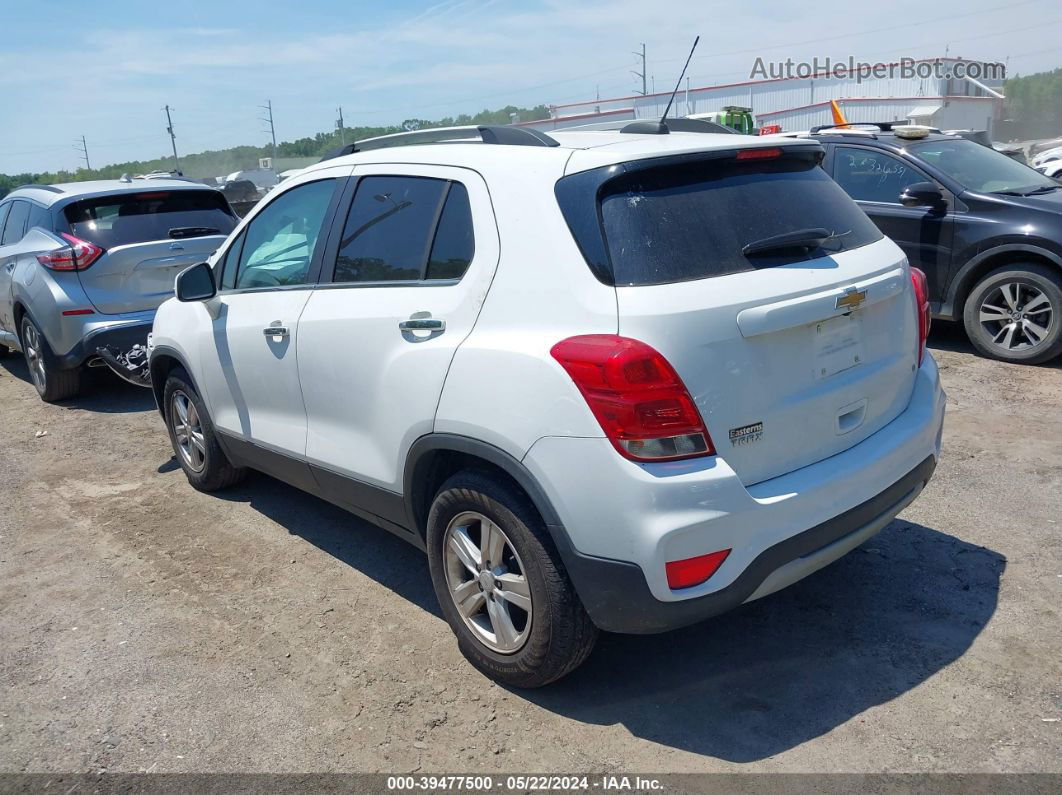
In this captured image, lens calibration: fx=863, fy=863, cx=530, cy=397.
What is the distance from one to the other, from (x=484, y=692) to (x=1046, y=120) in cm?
8026

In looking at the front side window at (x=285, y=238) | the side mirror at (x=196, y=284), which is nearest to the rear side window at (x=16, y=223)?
the side mirror at (x=196, y=284)

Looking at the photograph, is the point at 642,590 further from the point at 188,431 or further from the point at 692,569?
the point at 188,431

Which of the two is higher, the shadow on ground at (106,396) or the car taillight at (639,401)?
the car taillight at (639,401)

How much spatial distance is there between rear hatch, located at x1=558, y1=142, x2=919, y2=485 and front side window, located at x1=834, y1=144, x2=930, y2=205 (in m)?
4.76

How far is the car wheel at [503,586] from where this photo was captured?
2.80 metres

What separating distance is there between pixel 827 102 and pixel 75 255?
3720cm

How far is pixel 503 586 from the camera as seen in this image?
9.84ft

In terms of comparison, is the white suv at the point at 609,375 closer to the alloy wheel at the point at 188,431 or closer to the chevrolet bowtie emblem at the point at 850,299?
the chevrolet bowtie emblem at the point at 850,299

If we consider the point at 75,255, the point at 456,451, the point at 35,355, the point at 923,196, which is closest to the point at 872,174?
the point at 923,196

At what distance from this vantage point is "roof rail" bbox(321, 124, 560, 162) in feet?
10.6

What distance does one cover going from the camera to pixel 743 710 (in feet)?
9.64

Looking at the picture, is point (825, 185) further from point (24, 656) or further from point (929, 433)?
point (24, 656)

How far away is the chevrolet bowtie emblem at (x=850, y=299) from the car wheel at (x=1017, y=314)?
4.44 metres

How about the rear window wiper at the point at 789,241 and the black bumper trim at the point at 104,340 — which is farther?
the black bumper trim at the point at 104,340
